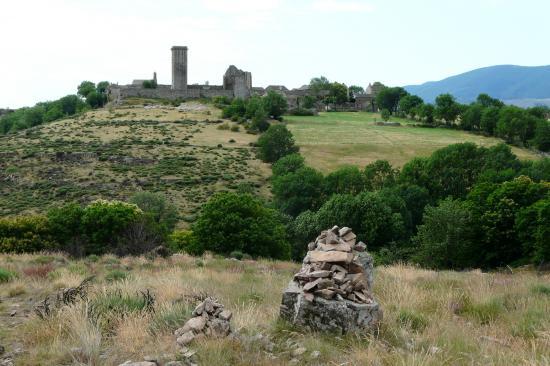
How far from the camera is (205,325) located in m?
6.40

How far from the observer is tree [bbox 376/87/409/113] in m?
135

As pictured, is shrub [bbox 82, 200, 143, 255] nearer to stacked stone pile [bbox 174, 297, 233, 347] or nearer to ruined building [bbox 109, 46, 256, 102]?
stacked stone pile [bbox 174, 297, 233, 347]

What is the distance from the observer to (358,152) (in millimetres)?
79750

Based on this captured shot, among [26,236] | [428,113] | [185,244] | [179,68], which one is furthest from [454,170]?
[179,68]

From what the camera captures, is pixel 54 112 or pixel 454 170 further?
pixel 54 112

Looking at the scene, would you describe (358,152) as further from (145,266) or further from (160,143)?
(145,266)

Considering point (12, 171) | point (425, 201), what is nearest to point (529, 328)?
point (425, 201)

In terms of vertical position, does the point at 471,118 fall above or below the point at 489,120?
above

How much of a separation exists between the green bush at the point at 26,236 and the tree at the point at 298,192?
2709cm

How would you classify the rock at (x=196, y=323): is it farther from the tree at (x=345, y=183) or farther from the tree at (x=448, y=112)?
the tree at (x=448, y=112)

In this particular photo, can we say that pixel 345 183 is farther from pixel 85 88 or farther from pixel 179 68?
pixel 85 88

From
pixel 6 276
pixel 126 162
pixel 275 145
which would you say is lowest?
pixel 126 162

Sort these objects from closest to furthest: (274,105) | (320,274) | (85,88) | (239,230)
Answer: (320,274)
(239,230)
(274,105)
(85,88)

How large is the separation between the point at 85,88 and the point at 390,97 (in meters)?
82.2
